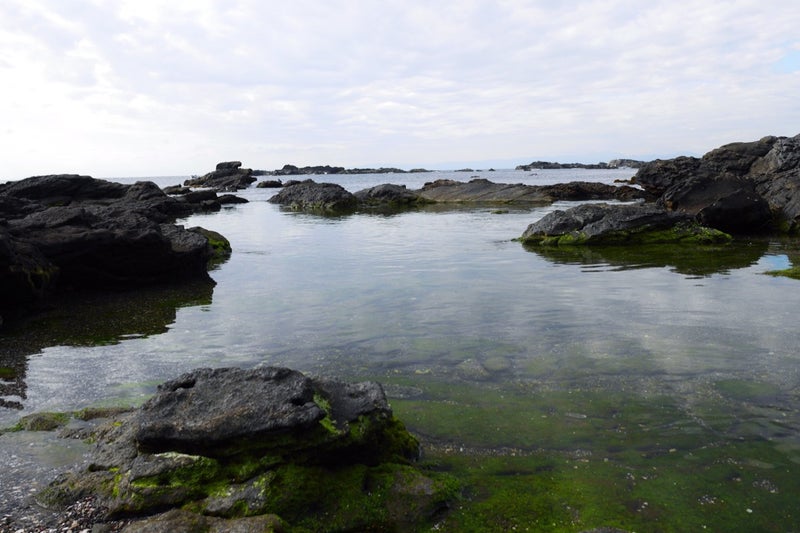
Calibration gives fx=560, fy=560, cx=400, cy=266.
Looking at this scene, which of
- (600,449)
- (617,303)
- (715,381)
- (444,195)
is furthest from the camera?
(444,195)

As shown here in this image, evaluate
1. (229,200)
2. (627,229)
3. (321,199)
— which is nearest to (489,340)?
(627,229)

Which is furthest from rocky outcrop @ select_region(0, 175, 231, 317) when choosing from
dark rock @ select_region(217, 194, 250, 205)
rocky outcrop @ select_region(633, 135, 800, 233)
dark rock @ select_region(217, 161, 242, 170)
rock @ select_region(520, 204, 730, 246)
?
dark rock @ select_region(217, 161, 242, 170)

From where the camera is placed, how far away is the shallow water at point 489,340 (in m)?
9.64

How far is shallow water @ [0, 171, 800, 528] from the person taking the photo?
9.64 metres

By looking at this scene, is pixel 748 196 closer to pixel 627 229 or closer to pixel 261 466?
pixel 627 229

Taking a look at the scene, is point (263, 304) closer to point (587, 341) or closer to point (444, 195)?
point (587, 341)

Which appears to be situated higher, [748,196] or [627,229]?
[748,196]

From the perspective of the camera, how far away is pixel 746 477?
7250mm

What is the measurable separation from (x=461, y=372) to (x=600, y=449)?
3.75 metres

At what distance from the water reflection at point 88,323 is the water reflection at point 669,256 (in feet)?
53.0

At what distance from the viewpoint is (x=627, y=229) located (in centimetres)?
2970

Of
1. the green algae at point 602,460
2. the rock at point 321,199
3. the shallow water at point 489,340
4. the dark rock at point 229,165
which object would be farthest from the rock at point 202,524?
the dark rock at point 229,165

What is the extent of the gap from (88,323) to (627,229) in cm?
2530

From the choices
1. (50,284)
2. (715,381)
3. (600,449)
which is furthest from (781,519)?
(50,284)
